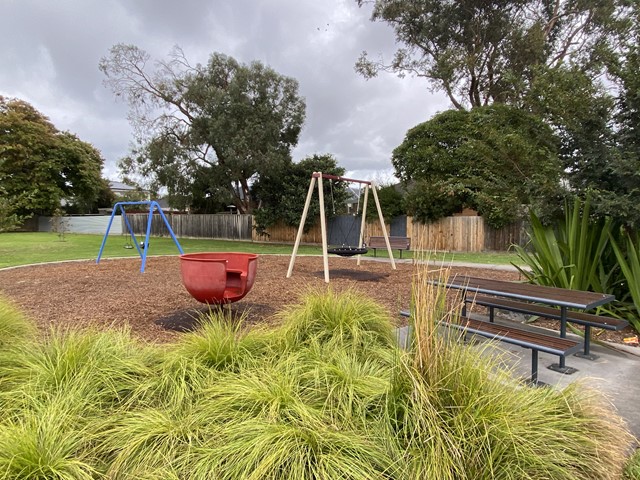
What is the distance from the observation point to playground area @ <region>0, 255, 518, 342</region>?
16.4ft

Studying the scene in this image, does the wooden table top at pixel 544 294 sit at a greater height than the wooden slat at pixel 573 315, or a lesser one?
greater

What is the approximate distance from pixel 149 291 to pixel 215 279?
2.96 m

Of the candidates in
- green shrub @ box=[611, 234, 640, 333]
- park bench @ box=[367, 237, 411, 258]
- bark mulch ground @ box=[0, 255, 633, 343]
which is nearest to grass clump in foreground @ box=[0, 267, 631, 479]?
bark mulch ground @ box=[0, 255, 633, 343]

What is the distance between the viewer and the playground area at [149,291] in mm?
5000

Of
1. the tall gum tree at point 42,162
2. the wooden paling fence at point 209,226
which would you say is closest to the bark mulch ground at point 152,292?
the wooden paling fence at point 209,226

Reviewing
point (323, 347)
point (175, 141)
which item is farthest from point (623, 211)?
point (175, 141)

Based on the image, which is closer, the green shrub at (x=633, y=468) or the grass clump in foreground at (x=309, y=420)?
the grass clump in foreground at (x=309, y=420)

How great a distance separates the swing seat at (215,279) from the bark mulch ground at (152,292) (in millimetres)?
390

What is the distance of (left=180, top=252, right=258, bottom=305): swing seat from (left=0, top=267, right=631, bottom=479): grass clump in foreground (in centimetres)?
195

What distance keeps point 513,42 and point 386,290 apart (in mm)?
17044

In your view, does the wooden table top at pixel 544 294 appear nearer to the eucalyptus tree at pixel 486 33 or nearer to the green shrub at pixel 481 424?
the green shrub at pixel 481 424

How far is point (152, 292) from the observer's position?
6.85 m

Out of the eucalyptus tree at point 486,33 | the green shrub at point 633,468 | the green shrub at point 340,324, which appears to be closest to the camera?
the green shrub at point 633,468

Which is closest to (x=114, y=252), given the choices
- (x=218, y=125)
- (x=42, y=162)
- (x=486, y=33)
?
(x=218, y=125)
